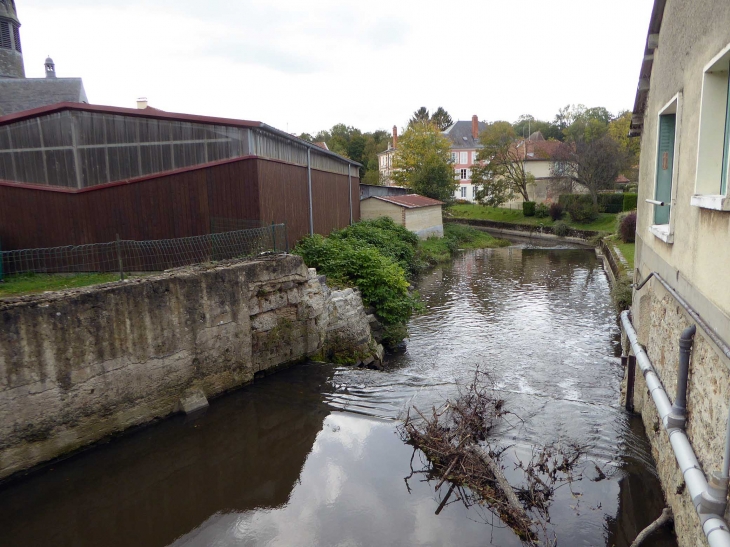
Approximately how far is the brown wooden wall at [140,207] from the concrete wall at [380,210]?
53.6 feet

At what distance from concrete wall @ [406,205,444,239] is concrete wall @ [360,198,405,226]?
0.58 meters

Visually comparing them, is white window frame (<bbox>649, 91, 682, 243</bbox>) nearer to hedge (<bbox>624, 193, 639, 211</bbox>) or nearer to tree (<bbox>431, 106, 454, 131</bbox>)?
hedge (<bbox>624, 193, 639, 211</bbox>)

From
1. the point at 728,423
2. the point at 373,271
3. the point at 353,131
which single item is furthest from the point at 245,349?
the point at 353,131

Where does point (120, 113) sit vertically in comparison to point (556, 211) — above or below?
above

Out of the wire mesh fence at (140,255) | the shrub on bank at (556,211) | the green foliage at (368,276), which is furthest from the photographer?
the shrub on bank at (556,211)

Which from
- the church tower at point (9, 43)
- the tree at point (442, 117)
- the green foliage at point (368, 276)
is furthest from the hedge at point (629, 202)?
the tree at point (442, 117)

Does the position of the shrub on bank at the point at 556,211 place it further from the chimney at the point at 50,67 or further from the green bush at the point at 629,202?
the chimney at the point at 50,67

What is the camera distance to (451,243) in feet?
109

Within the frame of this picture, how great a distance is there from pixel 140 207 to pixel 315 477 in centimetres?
837

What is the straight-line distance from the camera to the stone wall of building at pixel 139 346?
6.53 metres

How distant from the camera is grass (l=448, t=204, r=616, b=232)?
3869 cm

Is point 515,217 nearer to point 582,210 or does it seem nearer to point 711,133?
point 582,210

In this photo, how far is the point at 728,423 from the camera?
346 cm

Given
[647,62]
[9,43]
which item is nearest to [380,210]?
[647,62]
